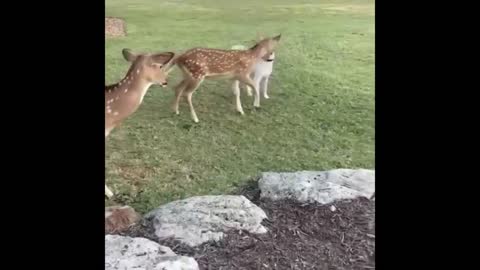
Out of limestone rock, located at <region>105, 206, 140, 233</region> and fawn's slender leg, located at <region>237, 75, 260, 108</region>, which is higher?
fawn's slender leg, located at <region>237, 75, 260, 108</region>

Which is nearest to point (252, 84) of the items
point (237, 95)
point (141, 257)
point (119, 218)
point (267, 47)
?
point (237, 95)

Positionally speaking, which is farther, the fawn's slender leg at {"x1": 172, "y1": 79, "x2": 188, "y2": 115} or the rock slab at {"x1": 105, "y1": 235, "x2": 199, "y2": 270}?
the fawn's slender leg at {"x1": 172, "y1": 79, "x2": 188, "y2": 115}

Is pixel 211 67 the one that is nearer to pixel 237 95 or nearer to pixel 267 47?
pixel 237 95

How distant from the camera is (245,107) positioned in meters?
3.31

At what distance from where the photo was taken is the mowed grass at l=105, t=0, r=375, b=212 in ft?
8.25

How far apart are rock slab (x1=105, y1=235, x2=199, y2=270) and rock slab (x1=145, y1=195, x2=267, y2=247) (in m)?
0.13

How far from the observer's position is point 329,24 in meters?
4.32

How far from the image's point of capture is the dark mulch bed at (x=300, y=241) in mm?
1816

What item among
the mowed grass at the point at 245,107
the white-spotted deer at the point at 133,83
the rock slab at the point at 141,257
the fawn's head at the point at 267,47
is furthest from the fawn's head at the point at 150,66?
the fawn's head at the point at 267,47

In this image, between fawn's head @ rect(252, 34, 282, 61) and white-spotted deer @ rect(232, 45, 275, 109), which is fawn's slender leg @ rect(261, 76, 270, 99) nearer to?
white-spotted deer @ rect(232, 45, 275, 109)

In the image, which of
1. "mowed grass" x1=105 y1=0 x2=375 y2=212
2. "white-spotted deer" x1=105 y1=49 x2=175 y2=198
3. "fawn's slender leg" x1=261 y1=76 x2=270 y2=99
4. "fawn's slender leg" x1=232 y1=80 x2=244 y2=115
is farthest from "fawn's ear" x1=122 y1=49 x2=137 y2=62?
"fawn's slender leg" x1=261 y1=76 x2=270 y2=99

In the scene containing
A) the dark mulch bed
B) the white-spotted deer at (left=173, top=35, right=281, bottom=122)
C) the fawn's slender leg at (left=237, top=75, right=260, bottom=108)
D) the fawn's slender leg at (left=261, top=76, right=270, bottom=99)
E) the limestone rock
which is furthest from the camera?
the fawn's slender leg at (left=261, top=76, right=270, bottom=99)

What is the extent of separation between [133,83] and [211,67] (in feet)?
3.25
